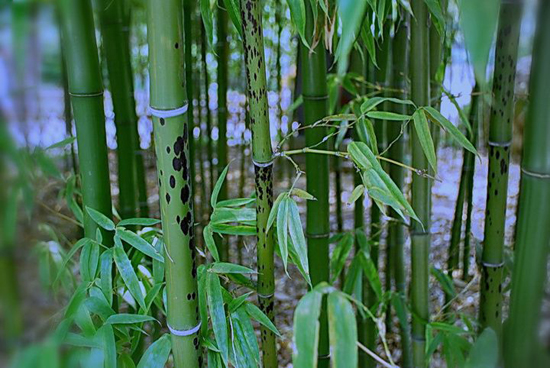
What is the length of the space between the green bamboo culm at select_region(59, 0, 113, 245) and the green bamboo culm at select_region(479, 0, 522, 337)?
52cm

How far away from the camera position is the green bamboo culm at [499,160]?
0.80m

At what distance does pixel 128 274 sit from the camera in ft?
2.26

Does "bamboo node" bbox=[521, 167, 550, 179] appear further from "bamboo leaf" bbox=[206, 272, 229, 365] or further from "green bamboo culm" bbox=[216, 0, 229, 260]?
"green bamboo culm" bbox=[216, 0, 229, 260]

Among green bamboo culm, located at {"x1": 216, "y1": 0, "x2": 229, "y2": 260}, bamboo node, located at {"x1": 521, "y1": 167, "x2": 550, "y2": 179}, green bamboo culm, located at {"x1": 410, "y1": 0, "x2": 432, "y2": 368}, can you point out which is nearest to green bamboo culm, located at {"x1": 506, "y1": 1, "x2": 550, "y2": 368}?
bamboo node, located at {"x1": 521, "y1": 167, "x2": 550, "y2": 179}

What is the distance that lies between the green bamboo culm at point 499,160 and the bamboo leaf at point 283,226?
39cm

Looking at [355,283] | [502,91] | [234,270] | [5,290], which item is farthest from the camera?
[355,283]

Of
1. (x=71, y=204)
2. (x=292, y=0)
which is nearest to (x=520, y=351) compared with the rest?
(x=292, y=0)

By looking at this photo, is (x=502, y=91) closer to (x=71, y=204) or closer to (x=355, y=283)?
(x=355, y=283)

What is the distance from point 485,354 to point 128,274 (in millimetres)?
404

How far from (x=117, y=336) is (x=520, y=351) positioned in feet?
1.55

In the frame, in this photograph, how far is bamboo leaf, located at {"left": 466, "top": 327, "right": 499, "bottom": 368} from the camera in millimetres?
636

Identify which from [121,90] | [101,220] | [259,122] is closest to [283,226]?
[259,122]

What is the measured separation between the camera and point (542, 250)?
24.5 inches

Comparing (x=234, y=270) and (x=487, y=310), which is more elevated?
(x=234, y=270)
